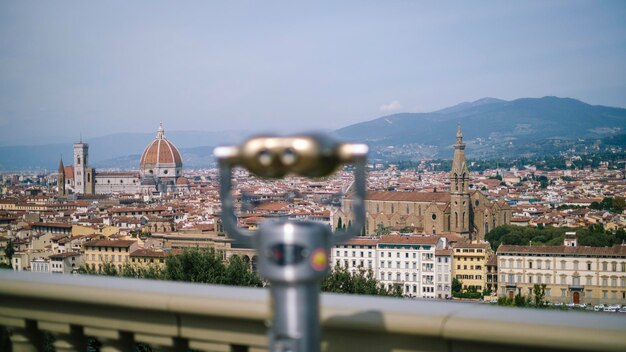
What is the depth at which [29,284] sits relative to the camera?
148cm

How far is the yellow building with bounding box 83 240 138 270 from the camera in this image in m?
25.2

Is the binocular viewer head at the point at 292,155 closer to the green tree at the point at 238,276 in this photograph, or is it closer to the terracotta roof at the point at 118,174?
the green tree at the point at 238,276

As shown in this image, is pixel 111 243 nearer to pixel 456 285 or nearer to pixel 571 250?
pixel 456 285

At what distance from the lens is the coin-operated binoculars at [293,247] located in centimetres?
91

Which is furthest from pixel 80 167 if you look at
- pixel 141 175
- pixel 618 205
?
pixel 618 205

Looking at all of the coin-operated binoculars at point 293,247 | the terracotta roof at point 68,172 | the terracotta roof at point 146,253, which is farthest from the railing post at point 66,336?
the terracotta roof at point 68,172

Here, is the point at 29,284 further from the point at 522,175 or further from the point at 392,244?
the point at 522,175

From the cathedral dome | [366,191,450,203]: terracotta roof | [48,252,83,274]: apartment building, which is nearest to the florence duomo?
the cathedral dome

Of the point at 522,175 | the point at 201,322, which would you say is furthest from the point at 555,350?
the point at 522,175

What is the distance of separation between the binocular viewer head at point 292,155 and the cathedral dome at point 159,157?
245 feet

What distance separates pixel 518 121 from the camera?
140375mm

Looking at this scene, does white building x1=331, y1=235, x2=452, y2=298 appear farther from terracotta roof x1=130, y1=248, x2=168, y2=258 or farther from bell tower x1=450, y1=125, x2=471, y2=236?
bell tower x1=450, y1=125, x2=471, y2=236

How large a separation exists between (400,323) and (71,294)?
0.63m

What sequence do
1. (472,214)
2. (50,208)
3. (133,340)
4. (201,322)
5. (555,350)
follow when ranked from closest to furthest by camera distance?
(555,350), (201,322), (133,340), (472,214), (50,208)
